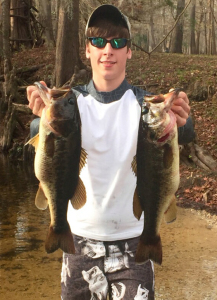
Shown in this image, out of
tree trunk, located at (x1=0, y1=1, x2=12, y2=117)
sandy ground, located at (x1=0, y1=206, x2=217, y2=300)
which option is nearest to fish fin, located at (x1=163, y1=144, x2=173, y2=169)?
sandy ground, located at (x1=0, y1=206, x2=217, y2=300)

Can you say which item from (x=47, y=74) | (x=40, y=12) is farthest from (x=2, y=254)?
(x=40, y=12)

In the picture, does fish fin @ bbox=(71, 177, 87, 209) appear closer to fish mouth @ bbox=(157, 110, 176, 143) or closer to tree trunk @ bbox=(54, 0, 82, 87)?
fish mouth @ bbox=(157, 110, 176, 143)

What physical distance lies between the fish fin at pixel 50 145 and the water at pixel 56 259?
3.16 m

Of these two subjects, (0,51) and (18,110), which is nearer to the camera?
(18,110)

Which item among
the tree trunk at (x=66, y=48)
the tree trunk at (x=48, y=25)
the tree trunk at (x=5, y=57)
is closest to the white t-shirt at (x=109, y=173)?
the tree trunk at (x=66, y=48)

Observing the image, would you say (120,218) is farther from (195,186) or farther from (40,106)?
(195,186)

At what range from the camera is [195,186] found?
9.03 meters

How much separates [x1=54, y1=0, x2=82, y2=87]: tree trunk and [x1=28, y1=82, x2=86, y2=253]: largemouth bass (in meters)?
12.4

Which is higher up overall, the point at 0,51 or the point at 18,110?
the point at 0,51

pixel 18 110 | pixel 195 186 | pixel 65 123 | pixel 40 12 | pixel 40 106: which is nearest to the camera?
pixel 65 123

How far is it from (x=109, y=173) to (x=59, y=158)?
45cm

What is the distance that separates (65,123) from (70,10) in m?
12.4

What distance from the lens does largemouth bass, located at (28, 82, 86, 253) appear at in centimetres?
252

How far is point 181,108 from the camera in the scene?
262 centimetres
